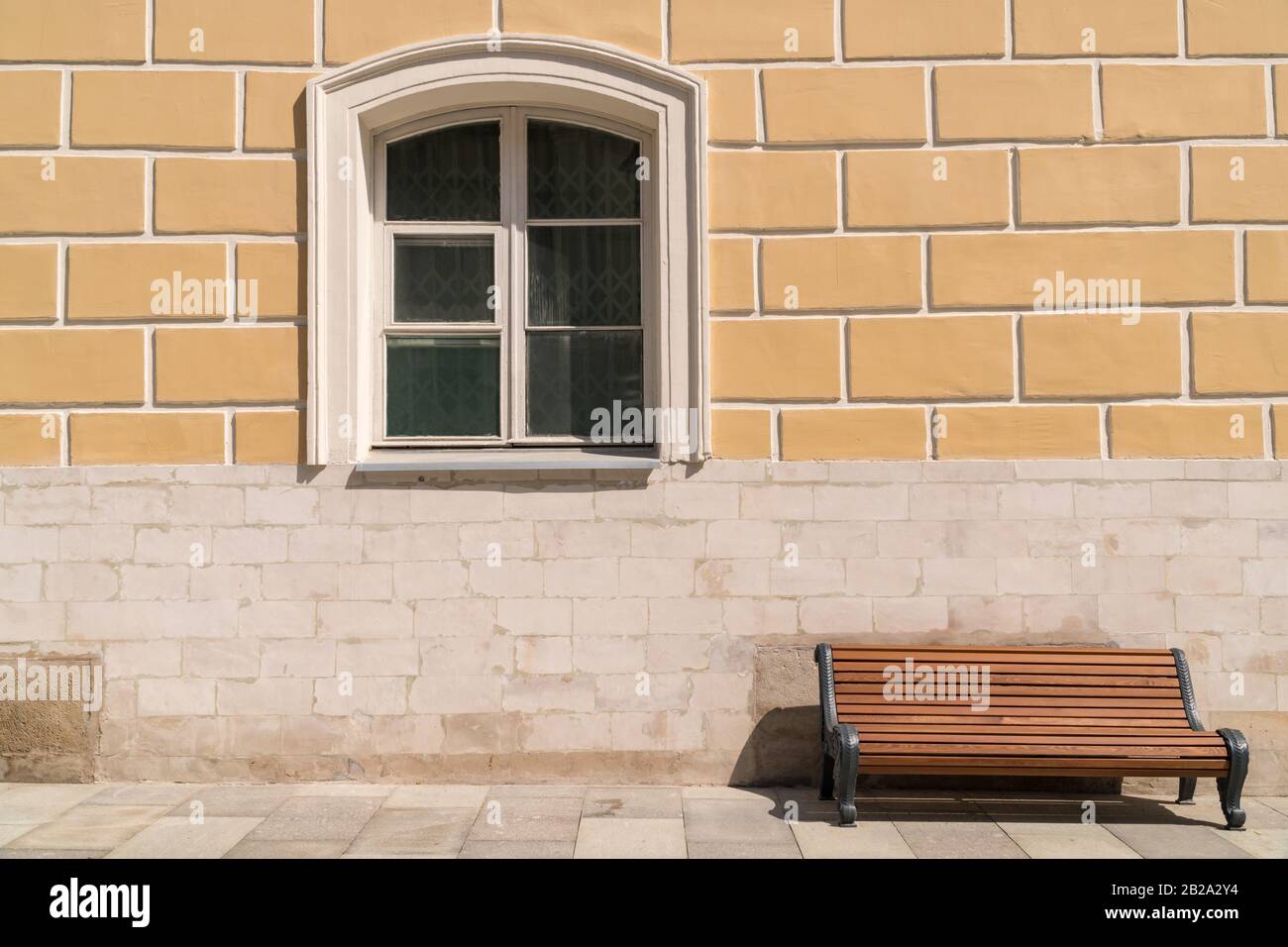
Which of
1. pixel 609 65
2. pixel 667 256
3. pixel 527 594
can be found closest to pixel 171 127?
pixel 609 65

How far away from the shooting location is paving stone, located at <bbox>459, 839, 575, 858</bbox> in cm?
547

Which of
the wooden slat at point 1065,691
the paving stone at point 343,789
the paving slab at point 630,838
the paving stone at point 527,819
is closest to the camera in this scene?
the paving slab at point 630,838

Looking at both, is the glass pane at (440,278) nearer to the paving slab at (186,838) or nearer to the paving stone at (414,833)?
the paving stone at (414,833)

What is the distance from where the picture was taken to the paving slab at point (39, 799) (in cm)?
602

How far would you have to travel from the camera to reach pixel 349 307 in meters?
6.78

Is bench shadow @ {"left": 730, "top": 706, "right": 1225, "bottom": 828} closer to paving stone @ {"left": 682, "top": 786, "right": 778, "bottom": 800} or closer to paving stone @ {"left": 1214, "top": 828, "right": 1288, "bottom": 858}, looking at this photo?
paving stone @ {"left": 682, "top": 786, "right": 778, "bottom": 800}

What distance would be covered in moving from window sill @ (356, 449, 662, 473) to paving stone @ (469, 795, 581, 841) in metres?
1.89

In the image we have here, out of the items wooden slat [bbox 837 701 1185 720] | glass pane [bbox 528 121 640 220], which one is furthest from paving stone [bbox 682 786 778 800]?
glass pane [bbox 528 121 640 220]

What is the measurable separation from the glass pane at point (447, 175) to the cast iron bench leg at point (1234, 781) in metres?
5.10

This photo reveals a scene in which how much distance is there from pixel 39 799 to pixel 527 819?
2.75 meters

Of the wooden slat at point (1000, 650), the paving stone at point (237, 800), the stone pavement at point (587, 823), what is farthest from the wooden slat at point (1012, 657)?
the paving stone at point (237, 800)

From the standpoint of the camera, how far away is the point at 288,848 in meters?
5.57

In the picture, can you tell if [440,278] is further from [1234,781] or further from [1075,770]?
[1234,781]

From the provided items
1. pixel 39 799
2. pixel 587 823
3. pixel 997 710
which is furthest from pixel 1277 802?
pixel 39 799
